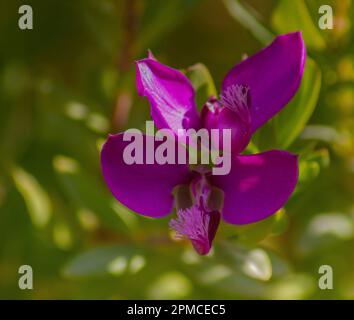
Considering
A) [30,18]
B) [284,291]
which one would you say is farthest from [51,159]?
[284,291]

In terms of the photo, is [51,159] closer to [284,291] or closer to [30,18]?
[30,18]

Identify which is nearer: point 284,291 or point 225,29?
point 284,291

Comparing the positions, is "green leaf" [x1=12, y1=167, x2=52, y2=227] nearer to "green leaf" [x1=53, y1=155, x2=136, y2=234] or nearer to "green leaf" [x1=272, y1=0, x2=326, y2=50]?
"green leaf" [x1=53, y1=155, x2=136, y2=234]

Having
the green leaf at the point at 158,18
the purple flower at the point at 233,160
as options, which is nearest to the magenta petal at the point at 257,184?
the purple flower at the point at 233,160

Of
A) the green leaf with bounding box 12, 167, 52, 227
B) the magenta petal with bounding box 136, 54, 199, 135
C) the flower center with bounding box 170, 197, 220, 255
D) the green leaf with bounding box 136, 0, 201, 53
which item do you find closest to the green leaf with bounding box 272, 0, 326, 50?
the green leaf with bounding box 136, 0, 201, 53

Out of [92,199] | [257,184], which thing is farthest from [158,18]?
[257,184]

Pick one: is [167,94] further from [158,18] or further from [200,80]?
[158,18]

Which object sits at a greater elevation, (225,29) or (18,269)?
(225,29)

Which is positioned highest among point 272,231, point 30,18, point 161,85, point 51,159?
point 30,18
